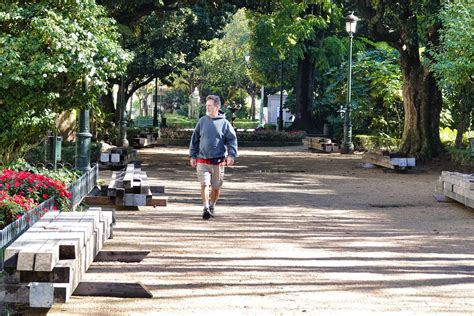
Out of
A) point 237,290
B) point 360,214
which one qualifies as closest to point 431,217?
point 360,214

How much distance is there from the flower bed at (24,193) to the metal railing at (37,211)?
0.09 meters

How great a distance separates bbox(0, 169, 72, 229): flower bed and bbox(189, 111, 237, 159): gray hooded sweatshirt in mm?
2656

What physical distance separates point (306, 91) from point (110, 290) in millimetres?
40433

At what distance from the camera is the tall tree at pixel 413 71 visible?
82.0ft

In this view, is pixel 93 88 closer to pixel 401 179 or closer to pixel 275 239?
pixel 275 239

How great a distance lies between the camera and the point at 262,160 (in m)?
29.6

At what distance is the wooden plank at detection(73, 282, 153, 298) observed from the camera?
7211mm

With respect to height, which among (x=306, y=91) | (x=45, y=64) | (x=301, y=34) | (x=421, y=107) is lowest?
(x=421, y=107)

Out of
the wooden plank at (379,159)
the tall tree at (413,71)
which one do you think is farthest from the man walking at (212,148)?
the tall tree at (413,71)

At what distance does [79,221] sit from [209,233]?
3669 mm

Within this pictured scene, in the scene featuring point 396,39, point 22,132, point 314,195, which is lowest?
point 314,195

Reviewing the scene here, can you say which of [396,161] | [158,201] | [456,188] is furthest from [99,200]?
[396,161]

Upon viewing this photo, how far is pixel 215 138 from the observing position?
1292 cm

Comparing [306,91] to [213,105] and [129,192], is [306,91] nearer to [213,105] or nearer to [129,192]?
[129,192]
